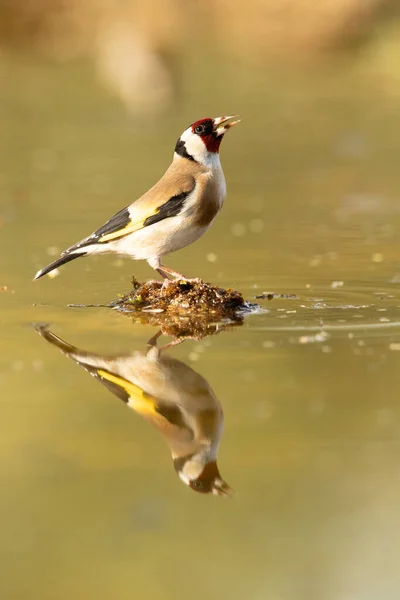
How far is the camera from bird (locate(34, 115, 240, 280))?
264 inches

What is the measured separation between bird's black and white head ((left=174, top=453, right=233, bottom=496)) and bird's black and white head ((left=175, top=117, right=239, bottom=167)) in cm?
307

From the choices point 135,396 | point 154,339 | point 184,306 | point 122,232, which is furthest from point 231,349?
point 122,232

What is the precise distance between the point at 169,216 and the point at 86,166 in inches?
262

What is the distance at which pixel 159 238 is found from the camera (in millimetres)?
6758

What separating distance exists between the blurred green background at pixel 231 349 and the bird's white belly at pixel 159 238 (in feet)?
1.29

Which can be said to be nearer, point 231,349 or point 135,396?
point 135,396

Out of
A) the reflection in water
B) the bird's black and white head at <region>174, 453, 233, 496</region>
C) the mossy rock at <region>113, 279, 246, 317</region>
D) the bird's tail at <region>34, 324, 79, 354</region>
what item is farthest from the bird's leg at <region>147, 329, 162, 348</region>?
the bird's black and white head at <region>174, 453, 233, 496</region>

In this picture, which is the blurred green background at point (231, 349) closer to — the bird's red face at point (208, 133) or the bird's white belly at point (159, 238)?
the bird's white belly at point (159, 238)

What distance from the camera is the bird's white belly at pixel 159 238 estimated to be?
6699 millimetres

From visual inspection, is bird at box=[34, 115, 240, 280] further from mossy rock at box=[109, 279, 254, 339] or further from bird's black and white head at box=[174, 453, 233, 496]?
bird's black and white head at box=[174, 453, 233, 496]

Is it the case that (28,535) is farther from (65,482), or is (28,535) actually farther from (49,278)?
(49,278)

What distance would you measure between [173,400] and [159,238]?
2.06 m

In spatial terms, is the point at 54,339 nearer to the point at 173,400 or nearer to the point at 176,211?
the point at 176,211

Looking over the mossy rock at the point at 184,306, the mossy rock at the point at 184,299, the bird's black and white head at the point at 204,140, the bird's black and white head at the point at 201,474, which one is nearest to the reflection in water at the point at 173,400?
the bird's black and white head at the point at 201,474
